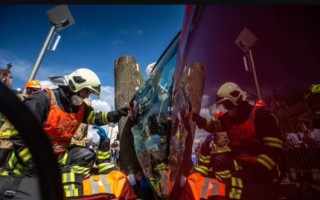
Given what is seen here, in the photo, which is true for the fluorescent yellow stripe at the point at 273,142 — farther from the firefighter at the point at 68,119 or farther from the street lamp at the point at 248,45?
the firefighter at the point at 68,119

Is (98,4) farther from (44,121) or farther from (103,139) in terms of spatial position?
(103,139)

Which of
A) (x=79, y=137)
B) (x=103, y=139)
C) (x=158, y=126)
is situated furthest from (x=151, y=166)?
(x=79, y=137)

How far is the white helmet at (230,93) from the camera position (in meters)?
1.16

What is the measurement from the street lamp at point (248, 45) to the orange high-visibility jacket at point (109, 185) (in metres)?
2.39

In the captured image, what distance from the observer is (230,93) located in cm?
119

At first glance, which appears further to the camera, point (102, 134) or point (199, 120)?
point (102, 134)

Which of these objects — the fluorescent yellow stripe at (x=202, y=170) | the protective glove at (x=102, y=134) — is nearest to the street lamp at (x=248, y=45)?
the fluorescent yellow stripe at (x=202, y=170)

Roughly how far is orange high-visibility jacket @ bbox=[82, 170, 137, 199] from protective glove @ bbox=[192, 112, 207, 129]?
6.62 feet

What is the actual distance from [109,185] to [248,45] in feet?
8.06

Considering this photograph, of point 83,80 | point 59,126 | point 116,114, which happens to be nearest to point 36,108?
point 59,126

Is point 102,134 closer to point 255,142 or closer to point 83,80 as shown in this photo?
point 83,80

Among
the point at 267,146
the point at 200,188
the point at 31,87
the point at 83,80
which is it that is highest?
the point at 31,87

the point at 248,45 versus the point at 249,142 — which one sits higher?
the point at 248,45

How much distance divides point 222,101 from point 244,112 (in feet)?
0.35
